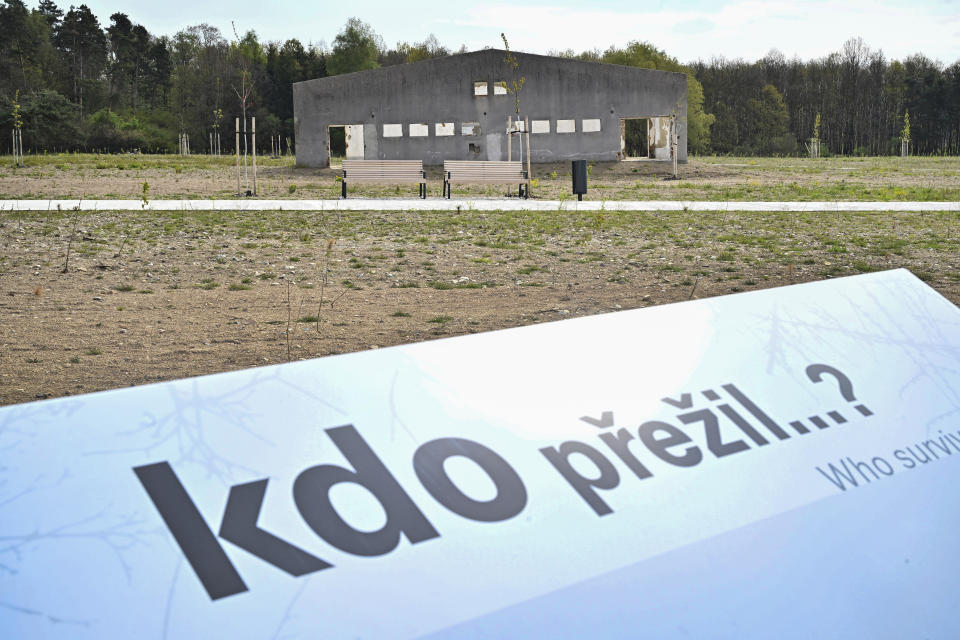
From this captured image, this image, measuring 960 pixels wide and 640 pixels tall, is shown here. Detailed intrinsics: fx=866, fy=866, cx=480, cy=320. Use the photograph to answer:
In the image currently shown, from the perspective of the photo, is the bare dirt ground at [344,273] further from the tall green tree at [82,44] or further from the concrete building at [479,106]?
the tall green tree at [82,44]

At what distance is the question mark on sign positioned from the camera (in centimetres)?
260

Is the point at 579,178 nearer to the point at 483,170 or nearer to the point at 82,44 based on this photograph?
the point at 483,170

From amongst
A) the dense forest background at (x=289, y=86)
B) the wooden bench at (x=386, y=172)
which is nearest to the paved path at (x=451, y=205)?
the wooden bench at (x=386, y=172)

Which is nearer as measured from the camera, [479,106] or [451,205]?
[451,205]

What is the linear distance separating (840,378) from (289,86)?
57261 millimetres

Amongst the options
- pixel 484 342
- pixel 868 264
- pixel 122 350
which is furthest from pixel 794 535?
pixel 868 264

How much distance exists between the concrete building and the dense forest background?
24.2 metres

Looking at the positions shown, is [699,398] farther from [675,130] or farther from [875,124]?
[875,124]

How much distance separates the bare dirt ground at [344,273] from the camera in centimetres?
552

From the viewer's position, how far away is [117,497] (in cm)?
173

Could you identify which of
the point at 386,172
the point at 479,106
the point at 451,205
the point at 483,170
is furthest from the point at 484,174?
the point at 479,106

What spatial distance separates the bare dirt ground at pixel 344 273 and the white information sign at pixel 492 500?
2986mm

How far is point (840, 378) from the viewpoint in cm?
269

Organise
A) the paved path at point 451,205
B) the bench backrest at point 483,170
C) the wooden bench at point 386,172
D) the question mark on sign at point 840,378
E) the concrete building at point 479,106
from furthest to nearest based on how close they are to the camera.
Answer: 1. the concrete building at point 479,106
2. the bench backrest at point 483,170
3. the wooden bench at point 386,172
4. the paved path at point 451,205
5. the question mark on sign at point 840,378
